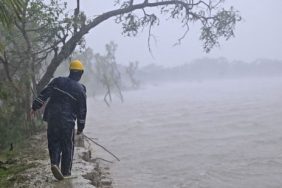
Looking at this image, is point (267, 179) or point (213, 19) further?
point (213, 19)

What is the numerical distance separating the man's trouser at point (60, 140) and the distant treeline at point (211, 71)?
10590 cm

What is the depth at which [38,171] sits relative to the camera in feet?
28.9

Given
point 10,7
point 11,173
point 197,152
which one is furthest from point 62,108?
point 197,152

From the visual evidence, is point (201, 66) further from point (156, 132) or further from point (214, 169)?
point (214, 169)

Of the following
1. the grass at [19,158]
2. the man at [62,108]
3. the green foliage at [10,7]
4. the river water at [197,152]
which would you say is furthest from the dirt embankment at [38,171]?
the green foliage at [10,7]

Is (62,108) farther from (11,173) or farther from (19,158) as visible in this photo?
(19,158)

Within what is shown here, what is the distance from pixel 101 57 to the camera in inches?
2216

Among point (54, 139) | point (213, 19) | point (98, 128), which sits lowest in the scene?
point (98, 128)

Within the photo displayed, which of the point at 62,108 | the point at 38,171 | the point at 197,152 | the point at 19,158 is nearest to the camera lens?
the point at 62,108

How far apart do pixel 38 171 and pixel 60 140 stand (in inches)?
52.8

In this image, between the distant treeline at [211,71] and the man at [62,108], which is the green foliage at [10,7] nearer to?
the man at [62,108]

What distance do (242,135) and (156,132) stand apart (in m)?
4.56

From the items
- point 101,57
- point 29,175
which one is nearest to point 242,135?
point 29,175

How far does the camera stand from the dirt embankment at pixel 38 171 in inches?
311
